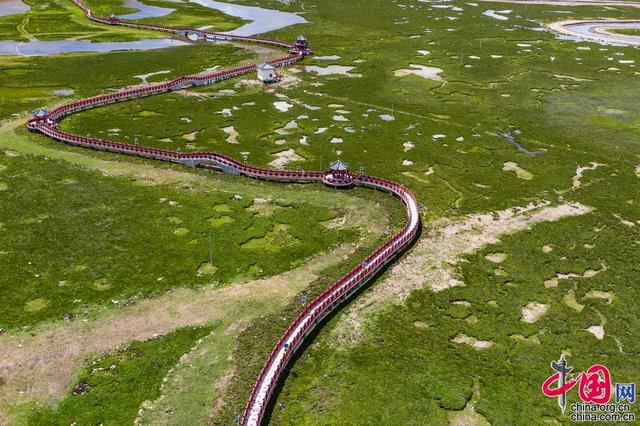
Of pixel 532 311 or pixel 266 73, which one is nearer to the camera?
pixel 532 311

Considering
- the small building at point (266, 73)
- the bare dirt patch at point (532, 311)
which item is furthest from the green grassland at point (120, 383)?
the small building at point (266, 73)

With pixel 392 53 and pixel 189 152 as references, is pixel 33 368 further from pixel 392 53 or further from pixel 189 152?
pixel 392 53

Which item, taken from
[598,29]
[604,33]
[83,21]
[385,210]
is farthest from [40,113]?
[598,29]

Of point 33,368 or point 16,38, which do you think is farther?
point 16,38

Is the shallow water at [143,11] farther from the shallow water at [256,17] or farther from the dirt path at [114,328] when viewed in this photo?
the dirt path at [114,328]

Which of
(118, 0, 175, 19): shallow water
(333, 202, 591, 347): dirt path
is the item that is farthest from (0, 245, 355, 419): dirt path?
(118, 0, 175, 19): shallow water

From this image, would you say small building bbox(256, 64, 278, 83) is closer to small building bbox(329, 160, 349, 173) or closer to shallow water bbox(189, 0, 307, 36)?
small building bbox(329, 160, 349, 173)

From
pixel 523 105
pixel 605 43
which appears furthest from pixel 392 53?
pixel 605 43

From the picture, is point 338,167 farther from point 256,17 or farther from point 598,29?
point 598,29
